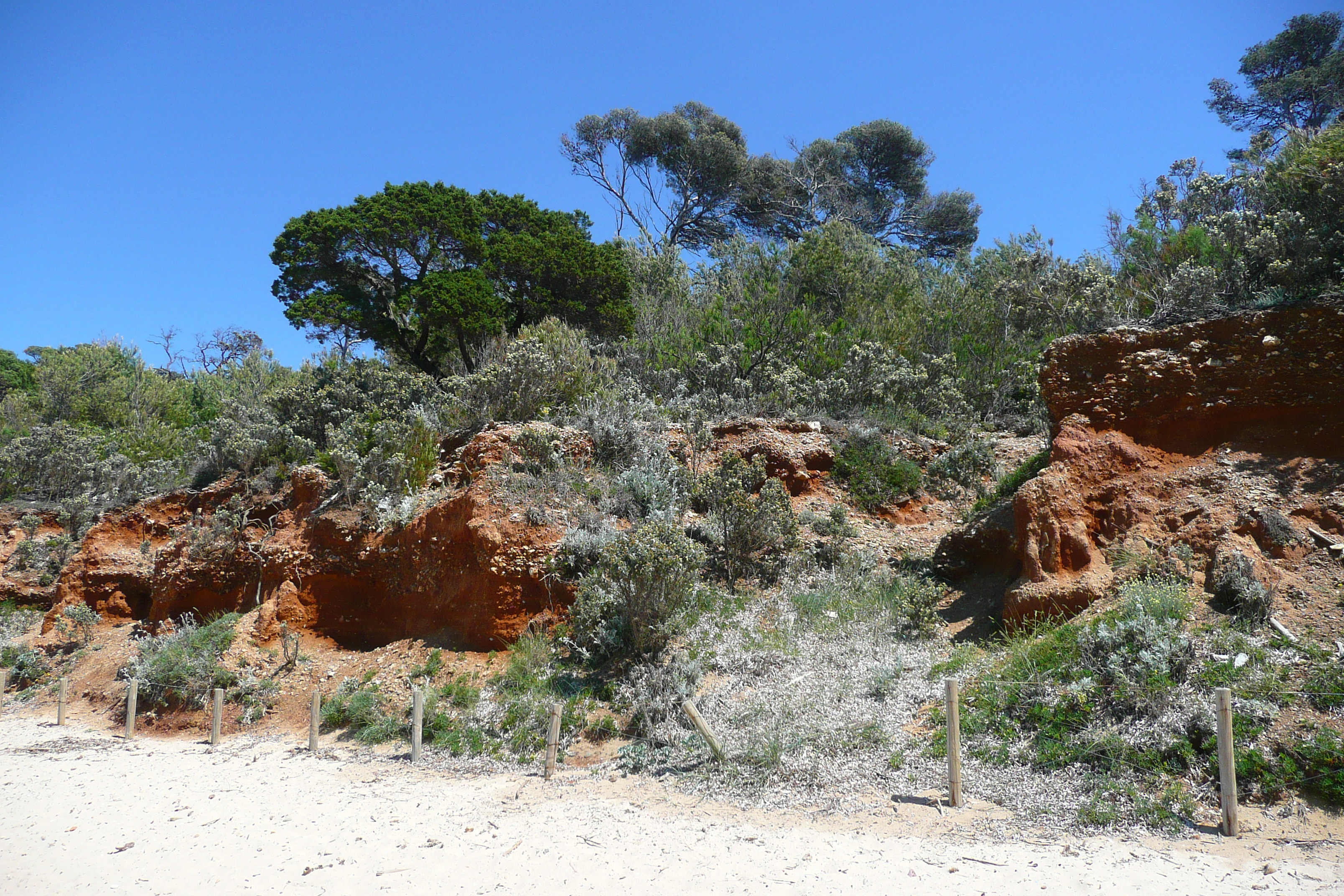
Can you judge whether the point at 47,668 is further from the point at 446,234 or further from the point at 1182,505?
the point at 1182,505

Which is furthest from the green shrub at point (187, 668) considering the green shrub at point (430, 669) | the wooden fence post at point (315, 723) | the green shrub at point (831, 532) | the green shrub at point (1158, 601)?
the green shrub at point (1158, 601)

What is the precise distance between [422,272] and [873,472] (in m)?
12.1

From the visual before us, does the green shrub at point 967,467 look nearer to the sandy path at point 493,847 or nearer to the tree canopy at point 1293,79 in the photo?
the sandy path at point 493,847

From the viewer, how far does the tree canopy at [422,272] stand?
722 inches

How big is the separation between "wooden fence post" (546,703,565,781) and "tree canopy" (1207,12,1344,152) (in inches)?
1058

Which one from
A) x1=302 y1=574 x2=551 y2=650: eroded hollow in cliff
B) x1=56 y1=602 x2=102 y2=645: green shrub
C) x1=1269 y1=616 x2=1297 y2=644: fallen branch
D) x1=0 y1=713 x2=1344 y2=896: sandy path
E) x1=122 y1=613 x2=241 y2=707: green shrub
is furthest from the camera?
x1=56 y1=602 x2=102 y2=645: green shrub

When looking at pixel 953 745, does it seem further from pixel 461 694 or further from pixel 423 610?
pixel 423 610

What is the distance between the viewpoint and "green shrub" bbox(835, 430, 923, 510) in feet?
42.7

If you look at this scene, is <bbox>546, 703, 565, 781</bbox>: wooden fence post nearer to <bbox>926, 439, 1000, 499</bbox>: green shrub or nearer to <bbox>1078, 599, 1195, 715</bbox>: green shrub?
<bbox>1078, 599, 1195, 715</bbox>: green shrub

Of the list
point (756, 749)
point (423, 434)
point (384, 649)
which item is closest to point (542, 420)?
point (423, 434)

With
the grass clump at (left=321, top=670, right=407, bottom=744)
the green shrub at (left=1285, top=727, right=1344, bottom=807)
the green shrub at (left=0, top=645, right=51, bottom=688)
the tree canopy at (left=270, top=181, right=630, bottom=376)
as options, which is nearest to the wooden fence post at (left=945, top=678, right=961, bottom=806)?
the green shrub at (left=1285, top=727, right=1344, bottom=807)

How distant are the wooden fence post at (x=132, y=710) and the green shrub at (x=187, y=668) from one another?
0.38m

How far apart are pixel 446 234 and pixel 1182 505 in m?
16.4

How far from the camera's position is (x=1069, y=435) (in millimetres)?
9453
